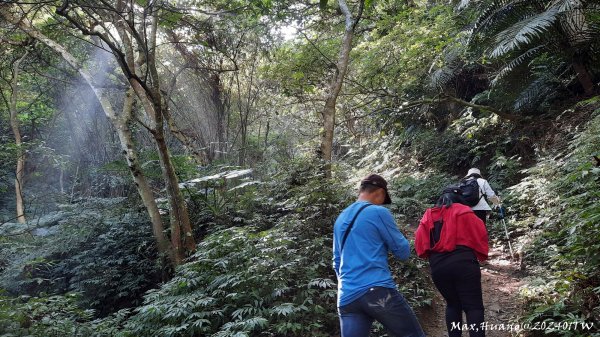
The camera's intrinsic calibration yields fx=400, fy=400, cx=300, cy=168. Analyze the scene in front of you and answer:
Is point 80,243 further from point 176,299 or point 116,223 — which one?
point 176,299

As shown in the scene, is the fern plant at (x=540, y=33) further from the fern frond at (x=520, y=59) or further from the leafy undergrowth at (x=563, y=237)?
the leafy undergrowth at (x=563, y=237)

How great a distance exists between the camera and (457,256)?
3344 mm

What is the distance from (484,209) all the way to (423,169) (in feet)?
20.2

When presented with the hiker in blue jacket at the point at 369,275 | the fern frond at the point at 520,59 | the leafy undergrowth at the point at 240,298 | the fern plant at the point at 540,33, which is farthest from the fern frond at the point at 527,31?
the hiker in blue jacket at the point at 369,275

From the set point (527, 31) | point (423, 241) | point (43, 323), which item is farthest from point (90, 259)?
point (527, 31)

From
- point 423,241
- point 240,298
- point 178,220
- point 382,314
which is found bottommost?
point 240,298

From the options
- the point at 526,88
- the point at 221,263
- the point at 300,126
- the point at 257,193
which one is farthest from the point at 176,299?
the point at 300,126

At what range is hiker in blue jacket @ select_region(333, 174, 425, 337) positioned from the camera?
2.64 metres

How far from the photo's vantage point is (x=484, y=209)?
639 cm

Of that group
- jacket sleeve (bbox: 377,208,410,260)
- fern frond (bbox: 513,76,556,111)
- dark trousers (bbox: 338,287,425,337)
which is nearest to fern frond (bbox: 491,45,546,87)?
fern frond (bbox: 513,76,556,111)

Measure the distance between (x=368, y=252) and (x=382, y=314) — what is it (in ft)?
1.34

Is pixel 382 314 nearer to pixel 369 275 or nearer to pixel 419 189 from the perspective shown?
pixel 369 275

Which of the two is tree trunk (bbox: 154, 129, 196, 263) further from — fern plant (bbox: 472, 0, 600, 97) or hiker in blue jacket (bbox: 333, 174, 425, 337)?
fern plant (bbox: 472, 0, 600, 97)

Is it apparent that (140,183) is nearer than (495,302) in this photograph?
No
